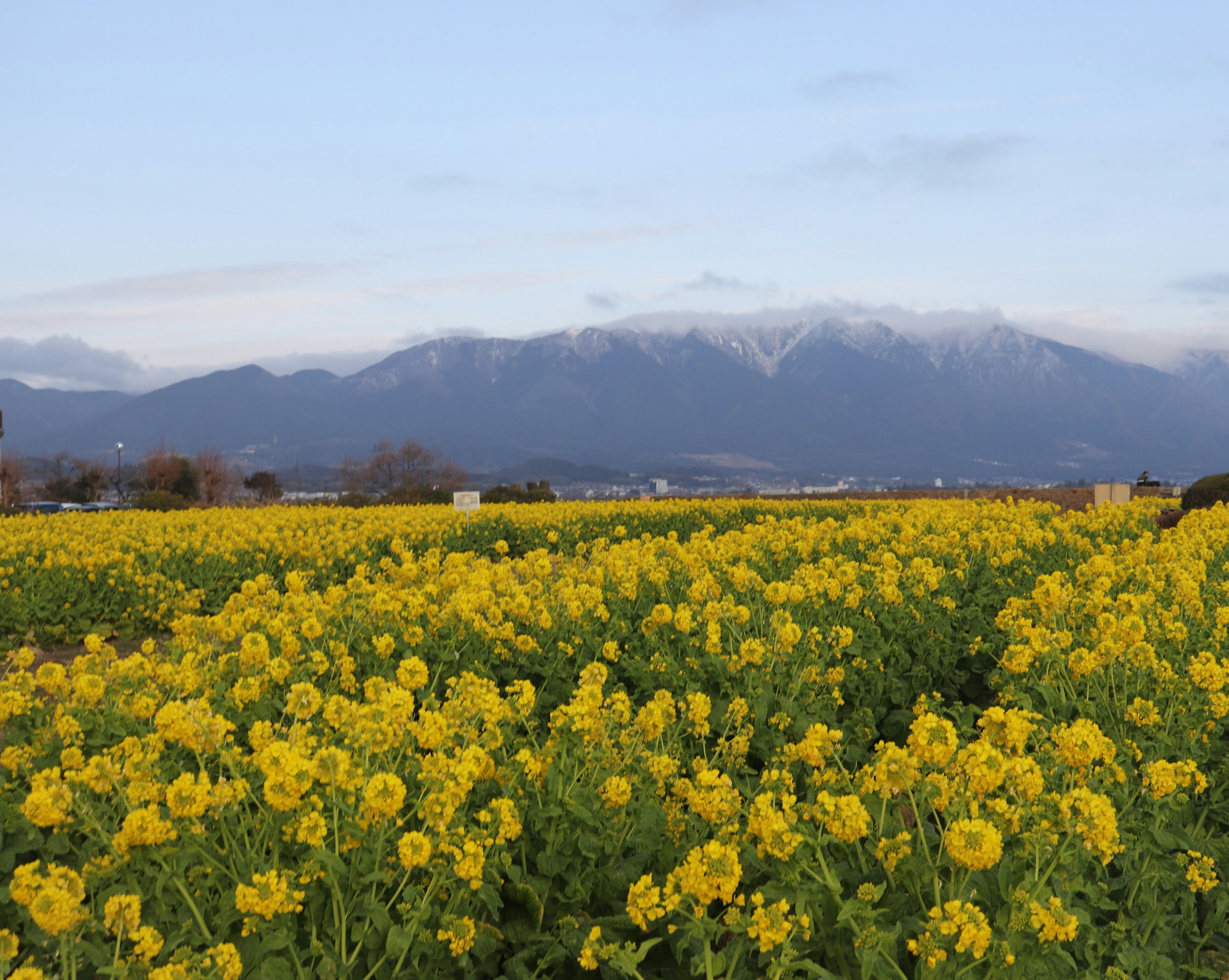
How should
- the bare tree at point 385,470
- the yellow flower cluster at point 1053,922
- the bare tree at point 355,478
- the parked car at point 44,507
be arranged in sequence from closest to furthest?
the yellow flower cluster at point 1053,922
the parked car at point 44,507
the bare tree at point 385,470
the bare tree at point 355,478

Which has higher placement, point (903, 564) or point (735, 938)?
point (903, 564)

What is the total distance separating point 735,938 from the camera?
3.14 m

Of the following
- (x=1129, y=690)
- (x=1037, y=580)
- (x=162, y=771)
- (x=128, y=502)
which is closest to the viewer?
(x=162, y=771)

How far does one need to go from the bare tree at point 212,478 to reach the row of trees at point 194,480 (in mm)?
93

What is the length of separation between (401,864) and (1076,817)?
268cm

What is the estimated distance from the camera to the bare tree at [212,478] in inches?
2259

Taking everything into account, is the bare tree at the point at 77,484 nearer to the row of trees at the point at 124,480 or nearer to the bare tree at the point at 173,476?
the row of trees at the point at 124,480

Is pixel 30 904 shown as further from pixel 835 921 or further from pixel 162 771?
pixel 835 921

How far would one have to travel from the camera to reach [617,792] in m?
3.66

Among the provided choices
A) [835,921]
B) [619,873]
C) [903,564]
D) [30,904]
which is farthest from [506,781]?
[903,564]

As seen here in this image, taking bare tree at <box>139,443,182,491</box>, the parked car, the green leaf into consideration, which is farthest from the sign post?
bare tree at <box>139,443,182,491</box>

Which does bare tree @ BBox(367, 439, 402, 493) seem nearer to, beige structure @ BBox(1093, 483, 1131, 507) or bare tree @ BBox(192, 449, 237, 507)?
bare tree @ BBox(192, 449, 237, 507)

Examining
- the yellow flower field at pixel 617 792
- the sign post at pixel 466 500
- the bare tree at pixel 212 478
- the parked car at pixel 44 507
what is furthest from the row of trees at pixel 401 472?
the yellow flower field at pixel 617 792

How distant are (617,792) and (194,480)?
59.3m
